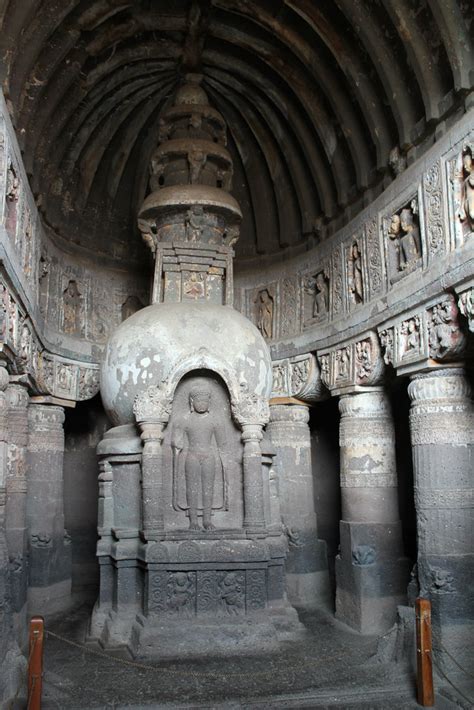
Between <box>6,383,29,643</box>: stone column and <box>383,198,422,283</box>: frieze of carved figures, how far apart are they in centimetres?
558

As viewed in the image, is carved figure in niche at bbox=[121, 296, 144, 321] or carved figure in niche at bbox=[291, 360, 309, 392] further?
carved figure in niche at bbox=[121, 296, 144, 321]

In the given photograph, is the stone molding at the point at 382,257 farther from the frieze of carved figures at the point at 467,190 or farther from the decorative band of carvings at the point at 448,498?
the decorative band of carvings at the point at 448,498

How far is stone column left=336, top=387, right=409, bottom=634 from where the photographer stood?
9289mm

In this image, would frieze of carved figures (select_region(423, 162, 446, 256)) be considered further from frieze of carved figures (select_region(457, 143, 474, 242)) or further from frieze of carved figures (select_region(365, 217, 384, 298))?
frieze of carved figures (select_region(365, 217, 384, 298))

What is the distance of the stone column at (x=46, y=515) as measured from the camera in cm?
1055

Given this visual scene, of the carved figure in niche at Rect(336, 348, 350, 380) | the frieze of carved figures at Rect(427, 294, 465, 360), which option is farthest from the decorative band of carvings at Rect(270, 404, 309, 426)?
the frieze of carved figures at Rect(427, 294, 465, 360)

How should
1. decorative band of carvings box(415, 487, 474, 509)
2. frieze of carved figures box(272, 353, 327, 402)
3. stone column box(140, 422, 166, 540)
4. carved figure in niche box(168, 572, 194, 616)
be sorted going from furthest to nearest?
frieze of carved figures box(272, 353, 327, 402) → stone column box(140, 422, 166, 540) → carved figure in niche box(168, 572, 194, 616) → decorative band of carvings box(415, 487, 474, 509)

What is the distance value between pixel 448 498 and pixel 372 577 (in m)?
2.20

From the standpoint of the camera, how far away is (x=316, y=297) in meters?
11.6

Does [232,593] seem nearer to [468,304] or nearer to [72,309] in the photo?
[468,304]

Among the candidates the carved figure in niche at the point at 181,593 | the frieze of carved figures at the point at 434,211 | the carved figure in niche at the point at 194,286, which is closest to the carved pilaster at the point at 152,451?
the carved figure in niche at the point at 181,593

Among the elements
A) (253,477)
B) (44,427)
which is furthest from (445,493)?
(44,427)

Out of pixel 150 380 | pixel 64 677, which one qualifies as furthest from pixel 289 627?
pixel 150 380

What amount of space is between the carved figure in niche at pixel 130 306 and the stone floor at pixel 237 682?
6665mm
